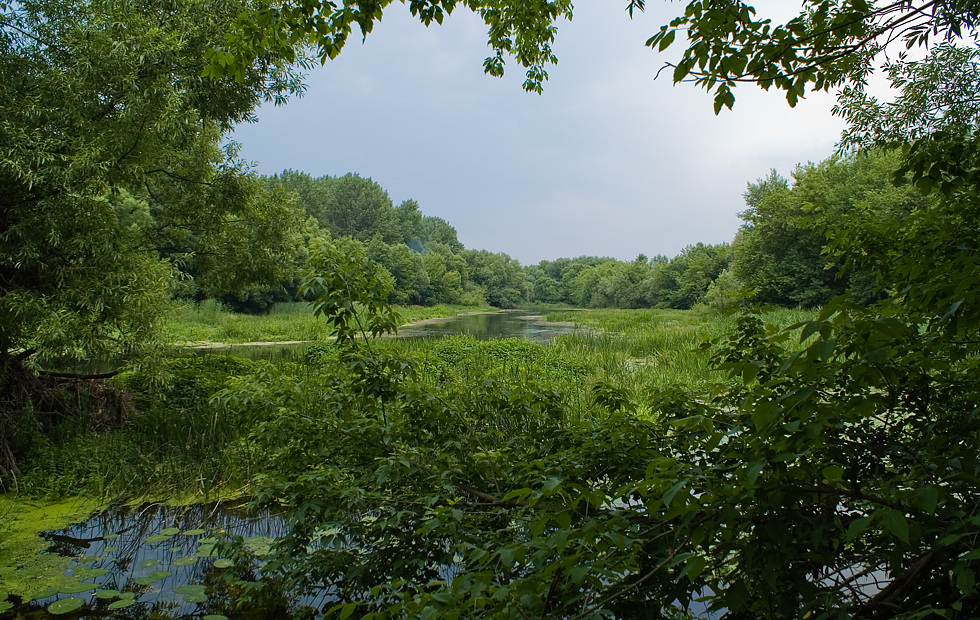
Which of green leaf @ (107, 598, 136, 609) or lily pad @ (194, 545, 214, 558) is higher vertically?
green leaf @ (107, 598, 136, 609)

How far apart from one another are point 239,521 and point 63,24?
639 centimetres

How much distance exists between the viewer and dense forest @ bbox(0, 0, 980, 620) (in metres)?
1.42

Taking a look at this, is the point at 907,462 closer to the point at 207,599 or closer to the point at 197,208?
the point at 207,599

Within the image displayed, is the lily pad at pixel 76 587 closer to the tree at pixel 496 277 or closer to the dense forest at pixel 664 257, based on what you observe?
the dense forest at pixel 664 257

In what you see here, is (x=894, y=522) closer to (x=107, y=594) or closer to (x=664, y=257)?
(x=107, y=594)

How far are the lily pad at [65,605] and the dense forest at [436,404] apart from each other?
2cm

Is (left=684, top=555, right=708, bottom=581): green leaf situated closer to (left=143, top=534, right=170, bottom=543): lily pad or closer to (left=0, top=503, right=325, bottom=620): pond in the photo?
(left=0, top=503, right=325, bottom=620): pond

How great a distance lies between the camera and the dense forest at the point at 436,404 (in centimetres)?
142

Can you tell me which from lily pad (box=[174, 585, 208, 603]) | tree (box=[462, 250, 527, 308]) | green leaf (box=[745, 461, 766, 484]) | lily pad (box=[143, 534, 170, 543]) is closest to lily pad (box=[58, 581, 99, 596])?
lily pad (box=[174, 585, 208, 603])

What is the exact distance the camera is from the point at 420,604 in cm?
136

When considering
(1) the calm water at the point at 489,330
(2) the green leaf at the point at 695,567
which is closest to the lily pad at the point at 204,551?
(2) the green leaf at the point at 695,567

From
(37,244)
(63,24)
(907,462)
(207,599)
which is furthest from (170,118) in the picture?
(907,462)

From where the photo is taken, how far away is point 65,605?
3.15m

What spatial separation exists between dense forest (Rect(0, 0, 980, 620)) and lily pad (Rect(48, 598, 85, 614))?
0.02 meters
